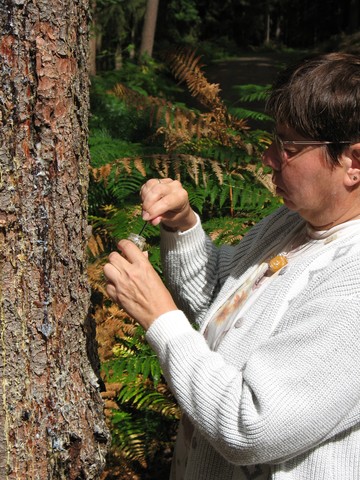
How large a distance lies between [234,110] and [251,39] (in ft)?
104

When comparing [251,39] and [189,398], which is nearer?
A: [189,398]

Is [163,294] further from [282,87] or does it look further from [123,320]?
[123,320]

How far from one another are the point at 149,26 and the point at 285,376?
42.6 ft

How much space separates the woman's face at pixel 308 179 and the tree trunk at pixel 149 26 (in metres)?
12.2

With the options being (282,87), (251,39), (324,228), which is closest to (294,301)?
(324,228)

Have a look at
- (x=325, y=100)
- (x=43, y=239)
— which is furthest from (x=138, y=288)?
(x=325, y=100)

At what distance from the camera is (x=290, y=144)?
5.31 ft

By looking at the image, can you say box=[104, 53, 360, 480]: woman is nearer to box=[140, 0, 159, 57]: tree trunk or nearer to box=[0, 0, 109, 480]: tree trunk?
box=[0, 0, 109, 480]: tree trunk

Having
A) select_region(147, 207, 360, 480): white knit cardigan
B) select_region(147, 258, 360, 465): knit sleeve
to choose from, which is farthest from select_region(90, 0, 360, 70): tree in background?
select_region(147, 258, 360, 465): knit sleeve

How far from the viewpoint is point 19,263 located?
1.72 metres

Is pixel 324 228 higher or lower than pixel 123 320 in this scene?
higher

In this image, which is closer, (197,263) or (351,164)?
(351,164)

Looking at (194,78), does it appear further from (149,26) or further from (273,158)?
(149,26)

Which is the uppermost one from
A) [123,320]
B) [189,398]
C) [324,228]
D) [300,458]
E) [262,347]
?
[324,228]
